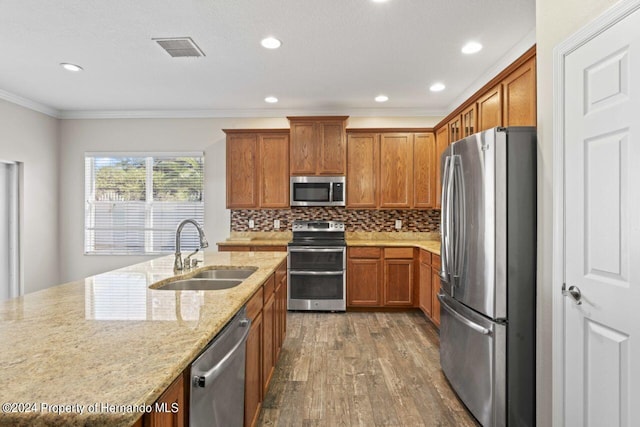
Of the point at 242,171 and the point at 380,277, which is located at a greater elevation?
the point at 242,171

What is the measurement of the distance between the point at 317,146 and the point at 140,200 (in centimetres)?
279

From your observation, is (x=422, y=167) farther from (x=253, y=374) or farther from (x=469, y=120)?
(x=253, y=374)

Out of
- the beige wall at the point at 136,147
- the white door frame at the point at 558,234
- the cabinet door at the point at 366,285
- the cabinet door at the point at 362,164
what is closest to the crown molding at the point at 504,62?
the cabinet door at the point at 362,164

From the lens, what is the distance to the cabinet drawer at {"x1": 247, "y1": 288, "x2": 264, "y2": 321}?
175cm

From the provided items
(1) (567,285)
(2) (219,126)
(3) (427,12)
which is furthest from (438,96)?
(1) (567,285)

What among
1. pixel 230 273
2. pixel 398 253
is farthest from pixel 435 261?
pixel 230 273

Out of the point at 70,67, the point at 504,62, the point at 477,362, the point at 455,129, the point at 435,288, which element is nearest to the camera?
the point at 477,362

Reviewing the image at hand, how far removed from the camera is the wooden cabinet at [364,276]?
4453 millimetres

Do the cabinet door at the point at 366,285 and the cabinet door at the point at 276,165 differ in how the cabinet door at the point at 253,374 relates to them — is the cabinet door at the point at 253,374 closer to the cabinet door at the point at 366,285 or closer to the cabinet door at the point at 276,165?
the cabinet door at the point at 366,285

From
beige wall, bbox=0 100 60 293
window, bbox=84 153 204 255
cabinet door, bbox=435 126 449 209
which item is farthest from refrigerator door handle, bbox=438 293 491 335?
beige wall, bbox=0 100 60 293

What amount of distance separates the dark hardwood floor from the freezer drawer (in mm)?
169

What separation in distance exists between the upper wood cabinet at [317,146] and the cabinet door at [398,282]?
4.64 ft

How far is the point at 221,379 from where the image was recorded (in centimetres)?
124

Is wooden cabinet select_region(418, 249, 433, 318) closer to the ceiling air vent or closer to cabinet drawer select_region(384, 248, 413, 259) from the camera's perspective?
cabinet drawer select_region(384, 248, 413, 259)
